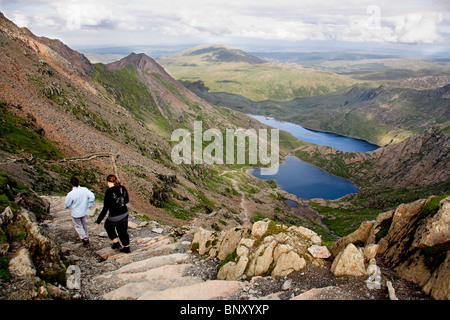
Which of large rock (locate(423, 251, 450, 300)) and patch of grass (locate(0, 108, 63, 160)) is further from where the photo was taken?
patch of grass (locate(0, 108, 63, 160))

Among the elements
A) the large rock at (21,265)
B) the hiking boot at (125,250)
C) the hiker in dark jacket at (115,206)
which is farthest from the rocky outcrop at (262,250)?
the large rock at (21,265)

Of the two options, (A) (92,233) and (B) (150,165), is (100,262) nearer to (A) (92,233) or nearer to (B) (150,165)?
(A) (92,233)

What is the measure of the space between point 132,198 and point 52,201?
70.7ft

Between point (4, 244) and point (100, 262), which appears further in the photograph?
point (100, 262)

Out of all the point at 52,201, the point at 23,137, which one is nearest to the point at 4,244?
the point at 52,201

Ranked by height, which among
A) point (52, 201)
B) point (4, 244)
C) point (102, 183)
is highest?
point (4, 244)

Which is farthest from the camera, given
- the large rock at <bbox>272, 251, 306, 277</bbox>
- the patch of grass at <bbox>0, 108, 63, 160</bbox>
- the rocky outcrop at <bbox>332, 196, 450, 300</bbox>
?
the patch of grass at <bbox>0, 108, 63, 160</bbox>

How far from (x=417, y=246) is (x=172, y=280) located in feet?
50.2

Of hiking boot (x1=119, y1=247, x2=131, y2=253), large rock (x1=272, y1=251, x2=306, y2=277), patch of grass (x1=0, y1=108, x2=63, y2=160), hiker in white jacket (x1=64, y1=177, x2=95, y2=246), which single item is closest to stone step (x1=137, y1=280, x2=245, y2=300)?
large rock (x1=272, y1=251, x2=306, y2=277)

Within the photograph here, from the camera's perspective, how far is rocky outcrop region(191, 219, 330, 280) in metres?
17.3

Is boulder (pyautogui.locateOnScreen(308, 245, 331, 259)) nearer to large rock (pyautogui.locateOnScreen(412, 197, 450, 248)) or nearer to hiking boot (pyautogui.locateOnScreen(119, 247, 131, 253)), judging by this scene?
large rock (pyautogui.locateOnScreen(412, 197, 450, 248))

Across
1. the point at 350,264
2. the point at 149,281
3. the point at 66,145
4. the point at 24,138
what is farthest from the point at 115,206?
the point at 66,145

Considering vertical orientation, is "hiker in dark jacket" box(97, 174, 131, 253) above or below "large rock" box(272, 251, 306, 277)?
above
